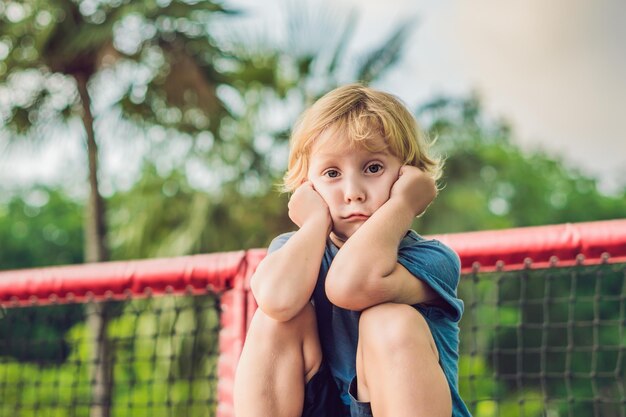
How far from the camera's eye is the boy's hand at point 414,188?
5.37 ft

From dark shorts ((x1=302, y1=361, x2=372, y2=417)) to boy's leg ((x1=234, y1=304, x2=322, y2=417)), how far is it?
2 centimetres

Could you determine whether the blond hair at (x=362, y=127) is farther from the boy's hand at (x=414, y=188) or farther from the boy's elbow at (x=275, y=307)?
the boy's elbow at (x=275, y=307)

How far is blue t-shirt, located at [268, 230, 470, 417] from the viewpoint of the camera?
5.11 feet

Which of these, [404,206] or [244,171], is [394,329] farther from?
[244,171]

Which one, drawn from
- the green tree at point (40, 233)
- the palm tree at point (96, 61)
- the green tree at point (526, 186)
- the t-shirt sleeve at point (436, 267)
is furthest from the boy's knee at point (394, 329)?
the green tree at point (40, 233)

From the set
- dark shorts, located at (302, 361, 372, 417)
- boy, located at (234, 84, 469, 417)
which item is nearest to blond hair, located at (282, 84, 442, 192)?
boy, located at (234, 84, 469, 417)

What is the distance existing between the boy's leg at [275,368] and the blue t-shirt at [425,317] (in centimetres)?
6

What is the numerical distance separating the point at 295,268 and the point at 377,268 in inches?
6.4

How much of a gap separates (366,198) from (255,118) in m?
10.1

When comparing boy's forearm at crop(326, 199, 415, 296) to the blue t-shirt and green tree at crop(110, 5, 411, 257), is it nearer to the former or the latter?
the blue t-shirt

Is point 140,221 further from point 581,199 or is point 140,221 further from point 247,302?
point 581,199

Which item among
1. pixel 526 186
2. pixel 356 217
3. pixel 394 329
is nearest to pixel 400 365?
pixel 394 329

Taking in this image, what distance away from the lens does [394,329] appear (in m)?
1.40

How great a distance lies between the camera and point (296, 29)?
1078 centimetres
